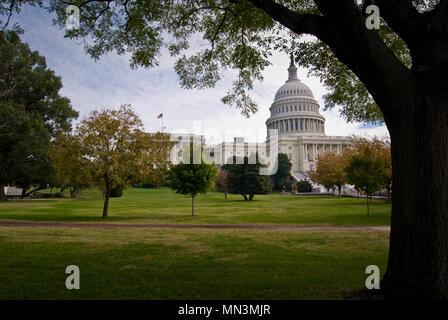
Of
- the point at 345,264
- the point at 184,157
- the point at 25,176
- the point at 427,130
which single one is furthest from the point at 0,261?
the point at 25,176

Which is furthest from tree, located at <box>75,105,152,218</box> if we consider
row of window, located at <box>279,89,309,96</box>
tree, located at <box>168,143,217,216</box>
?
row of window, located at <box>279,89,309,96</box>

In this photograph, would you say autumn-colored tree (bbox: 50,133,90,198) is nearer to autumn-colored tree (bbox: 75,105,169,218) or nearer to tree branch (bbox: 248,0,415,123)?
autumn-colored tree (bbox: 75,105,169,218)

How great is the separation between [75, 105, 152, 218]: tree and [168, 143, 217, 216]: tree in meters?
4.22

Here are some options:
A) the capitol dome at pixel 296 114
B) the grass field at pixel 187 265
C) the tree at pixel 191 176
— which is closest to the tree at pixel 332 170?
the tree at pixel 191 176

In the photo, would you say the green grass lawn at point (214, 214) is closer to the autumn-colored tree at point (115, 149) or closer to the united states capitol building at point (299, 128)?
the autumn-colored tree at point (115, 149)

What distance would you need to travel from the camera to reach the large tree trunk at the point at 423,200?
15.3ft

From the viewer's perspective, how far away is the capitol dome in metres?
126

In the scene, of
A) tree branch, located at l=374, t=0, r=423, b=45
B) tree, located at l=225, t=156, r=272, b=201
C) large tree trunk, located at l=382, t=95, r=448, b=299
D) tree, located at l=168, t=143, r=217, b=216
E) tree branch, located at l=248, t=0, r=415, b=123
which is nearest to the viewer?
large tree trunk, located at l=382, t=95, r=448, b=299

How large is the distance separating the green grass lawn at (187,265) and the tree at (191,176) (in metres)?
12.7

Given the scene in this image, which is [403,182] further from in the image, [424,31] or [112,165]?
[112,165]

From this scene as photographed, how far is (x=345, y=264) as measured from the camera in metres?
7.81

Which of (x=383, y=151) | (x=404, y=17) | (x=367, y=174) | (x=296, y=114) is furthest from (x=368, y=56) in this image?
(x=296, y=114)

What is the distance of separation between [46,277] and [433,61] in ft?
27.9

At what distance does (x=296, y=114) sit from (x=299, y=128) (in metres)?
6.03
